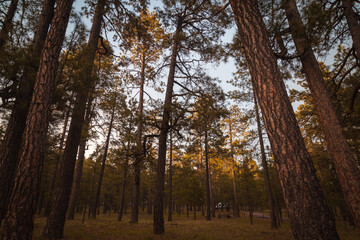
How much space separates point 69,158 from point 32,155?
2749 millimetres

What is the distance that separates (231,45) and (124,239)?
786 cm

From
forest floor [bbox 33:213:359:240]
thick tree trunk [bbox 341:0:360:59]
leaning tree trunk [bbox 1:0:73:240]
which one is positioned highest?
thick tree trunk [bbox 341:0:360:59]

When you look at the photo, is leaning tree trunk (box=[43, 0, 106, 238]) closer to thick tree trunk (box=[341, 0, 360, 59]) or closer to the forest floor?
the forest floor

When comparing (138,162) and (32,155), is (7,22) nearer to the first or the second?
(32,155)

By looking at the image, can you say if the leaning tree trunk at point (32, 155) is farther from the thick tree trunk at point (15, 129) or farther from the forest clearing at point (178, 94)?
the thick tree trunk at point (15, 129)

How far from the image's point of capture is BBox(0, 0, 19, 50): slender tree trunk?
5603 mm

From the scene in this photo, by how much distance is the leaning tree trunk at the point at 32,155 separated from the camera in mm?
3088

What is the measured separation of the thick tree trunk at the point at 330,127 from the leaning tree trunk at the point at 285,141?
77.1 inches

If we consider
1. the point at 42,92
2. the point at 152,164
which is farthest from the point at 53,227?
the point at 152,164

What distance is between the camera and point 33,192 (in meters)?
3.27

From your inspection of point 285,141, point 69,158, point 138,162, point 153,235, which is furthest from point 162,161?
point 285,141

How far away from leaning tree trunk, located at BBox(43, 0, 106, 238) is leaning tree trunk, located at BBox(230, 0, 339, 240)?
5.39 metres

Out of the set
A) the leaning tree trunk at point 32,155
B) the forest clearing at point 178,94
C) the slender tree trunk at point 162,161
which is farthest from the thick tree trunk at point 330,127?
the leaning tree trunk at point 32,155

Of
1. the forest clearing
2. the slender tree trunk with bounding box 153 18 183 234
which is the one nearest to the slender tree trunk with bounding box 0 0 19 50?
the forest clearing
